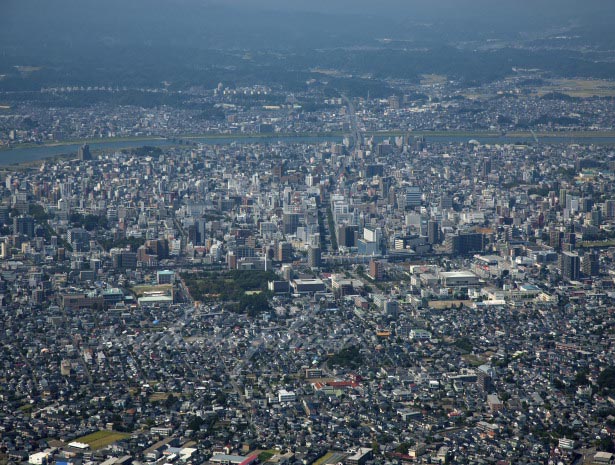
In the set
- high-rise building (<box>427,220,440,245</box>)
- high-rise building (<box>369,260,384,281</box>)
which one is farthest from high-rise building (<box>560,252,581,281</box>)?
high-rise building (<box>427,220,440,245</box>)

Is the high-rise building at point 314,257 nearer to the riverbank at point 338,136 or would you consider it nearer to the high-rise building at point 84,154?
the high-rise building at point 84,154

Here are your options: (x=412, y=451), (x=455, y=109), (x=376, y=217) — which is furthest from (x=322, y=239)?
(x=455, y=109)

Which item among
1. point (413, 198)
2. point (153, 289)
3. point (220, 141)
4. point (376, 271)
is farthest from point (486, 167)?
point (153, 289)

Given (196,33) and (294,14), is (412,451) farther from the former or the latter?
(294,14)

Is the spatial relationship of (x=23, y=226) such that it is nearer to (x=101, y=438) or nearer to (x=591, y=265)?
(x=591, y=265)

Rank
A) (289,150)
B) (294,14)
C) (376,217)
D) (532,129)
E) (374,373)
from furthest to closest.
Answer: (294,14) < (532,129) < (289,150) < (376,217) < (374,373)
